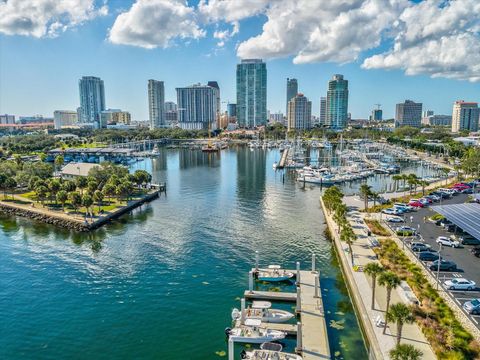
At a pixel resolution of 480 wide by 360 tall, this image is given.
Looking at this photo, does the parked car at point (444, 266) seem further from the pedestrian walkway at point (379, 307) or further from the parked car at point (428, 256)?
the pedestrian walkway at point (379, 307)

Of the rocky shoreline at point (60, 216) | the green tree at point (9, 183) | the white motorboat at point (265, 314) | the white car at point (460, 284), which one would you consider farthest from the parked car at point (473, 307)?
the green tree at point (9, 183)

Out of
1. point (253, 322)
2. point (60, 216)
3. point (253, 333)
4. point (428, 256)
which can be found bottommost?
point (253, 333)

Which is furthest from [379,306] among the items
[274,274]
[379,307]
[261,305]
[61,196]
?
[61,196]

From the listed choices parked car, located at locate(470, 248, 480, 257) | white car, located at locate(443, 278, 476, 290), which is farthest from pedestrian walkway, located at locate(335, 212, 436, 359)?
parked car, located at locate(470, 248, 480, 257)

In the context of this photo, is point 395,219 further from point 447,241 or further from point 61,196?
point 61,196

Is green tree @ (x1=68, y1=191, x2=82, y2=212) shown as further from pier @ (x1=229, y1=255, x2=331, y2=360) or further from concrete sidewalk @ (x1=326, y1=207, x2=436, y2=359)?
concrete sidewalk @ (x1=326, y1=207, x2=436, y2=359)

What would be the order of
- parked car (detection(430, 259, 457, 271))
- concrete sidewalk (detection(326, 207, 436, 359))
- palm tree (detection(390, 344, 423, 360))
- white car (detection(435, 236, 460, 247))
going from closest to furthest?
palm tree (detection(390, 344, 423, 360))
concrete sidewalk (detection(326, 207, 436, 359))
parked car (detection(430, 259, 457, 271))
white car (detection(435, 236, 460, 247))

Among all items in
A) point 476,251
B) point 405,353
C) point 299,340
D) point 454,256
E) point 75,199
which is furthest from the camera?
point 75,199
